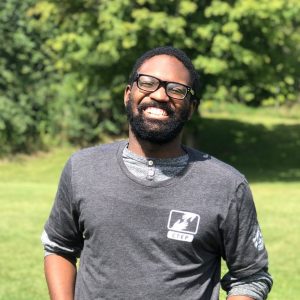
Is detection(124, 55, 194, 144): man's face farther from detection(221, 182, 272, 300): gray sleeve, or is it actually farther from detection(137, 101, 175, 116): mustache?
detection(221, 182, 272, 300): gray sleeve

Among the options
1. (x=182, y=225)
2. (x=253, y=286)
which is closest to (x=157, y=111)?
(x=182, y=225)

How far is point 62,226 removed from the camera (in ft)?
9.21

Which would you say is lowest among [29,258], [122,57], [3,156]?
[3,156]

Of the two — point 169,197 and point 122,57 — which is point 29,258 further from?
point 122,57

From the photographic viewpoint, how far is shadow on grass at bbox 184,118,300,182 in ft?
85.1

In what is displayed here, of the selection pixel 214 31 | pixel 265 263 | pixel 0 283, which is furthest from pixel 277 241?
pixel 214 31

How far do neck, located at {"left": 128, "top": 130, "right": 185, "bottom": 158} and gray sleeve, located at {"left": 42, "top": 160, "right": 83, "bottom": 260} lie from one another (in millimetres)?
282

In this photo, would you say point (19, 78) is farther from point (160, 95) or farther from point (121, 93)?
point (160, 95)

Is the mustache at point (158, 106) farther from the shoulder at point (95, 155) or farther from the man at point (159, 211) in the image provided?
the shoulder at point (95, 155)

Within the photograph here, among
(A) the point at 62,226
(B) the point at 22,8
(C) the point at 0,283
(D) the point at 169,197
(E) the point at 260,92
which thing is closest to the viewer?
(D) the point at 169,197

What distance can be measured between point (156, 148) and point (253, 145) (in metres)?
28.6

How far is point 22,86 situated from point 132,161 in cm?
2807

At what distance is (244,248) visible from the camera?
2605 mm

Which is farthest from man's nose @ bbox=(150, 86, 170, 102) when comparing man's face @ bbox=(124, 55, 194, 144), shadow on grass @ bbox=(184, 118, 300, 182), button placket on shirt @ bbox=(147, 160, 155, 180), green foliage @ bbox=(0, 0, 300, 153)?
shadow on grass @ bbox=(184, 118, 300, 182)
